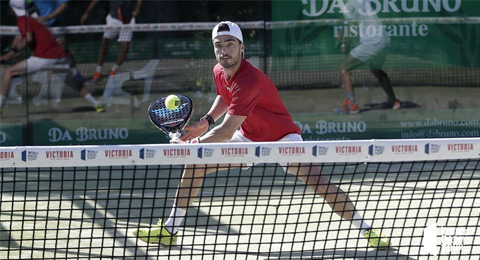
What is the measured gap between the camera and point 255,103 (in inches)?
214

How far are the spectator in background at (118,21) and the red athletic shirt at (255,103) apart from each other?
485 centimetres

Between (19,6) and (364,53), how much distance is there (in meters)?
4.25

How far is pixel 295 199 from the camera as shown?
7.34 meters

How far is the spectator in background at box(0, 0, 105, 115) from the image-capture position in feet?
34.1

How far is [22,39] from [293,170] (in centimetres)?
595

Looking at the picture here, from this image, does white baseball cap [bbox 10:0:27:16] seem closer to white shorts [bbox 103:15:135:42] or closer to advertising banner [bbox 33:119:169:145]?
white shorts [bbox 103:15:135:42]

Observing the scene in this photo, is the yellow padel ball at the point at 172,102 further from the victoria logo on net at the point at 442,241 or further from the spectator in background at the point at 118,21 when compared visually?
the spectator in background at the point at 118,21

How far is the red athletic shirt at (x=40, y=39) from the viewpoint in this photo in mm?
10367

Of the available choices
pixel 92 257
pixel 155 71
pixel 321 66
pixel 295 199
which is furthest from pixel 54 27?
pixel 92 257

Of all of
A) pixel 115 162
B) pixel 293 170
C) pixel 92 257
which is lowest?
pixel 92 257

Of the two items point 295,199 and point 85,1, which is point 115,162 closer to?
point 295,199

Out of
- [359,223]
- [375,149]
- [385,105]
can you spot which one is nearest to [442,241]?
[359,223]

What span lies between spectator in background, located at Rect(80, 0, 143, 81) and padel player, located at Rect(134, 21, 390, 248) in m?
4.92

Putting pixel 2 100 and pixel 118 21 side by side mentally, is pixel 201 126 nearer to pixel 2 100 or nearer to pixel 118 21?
pixel 118 21
